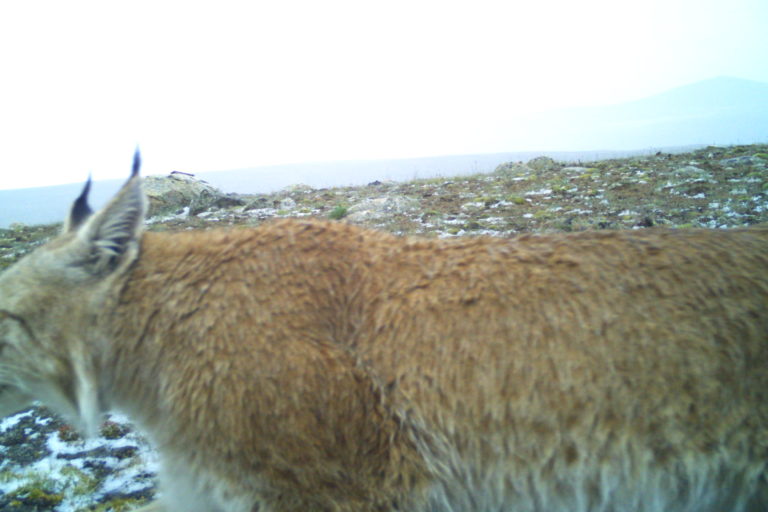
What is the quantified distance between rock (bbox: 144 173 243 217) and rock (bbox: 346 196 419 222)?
5290mm

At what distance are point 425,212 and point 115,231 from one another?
8.86 m

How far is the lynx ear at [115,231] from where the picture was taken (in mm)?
2496

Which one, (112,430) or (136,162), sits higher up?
(136,162)

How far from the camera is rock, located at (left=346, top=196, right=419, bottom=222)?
11.0 meters

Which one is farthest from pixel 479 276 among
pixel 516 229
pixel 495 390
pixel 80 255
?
pixel 516 229

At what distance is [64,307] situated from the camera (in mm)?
2455

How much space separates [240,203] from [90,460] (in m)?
12.0

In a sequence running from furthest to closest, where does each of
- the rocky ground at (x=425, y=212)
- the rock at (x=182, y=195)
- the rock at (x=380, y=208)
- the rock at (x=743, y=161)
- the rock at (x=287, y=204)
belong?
the rock at (x=182, y=195) → the rock at (x=287, y=204) → the rock at (x=743, y=161) → the rock at (x=380, y=208) → the rocky ground at (x=425, y=212)

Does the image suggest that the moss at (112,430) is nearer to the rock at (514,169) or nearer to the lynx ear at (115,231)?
the lynx ear at (115,231)

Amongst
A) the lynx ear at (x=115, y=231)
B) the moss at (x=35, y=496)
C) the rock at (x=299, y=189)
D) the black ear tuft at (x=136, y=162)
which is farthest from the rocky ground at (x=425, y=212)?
the black ear tuft at (x=136, y=162)

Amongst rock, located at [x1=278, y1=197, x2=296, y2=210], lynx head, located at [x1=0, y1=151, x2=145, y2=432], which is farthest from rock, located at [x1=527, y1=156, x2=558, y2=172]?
lynx head, located at [x1=0, y1=151, x2=145, y2=432]

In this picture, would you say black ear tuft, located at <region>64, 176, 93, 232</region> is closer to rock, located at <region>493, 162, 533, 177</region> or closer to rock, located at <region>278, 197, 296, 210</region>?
rock, located at <region>278, 197, 296, 210</region>

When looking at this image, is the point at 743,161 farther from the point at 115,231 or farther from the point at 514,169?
the point at 115,231

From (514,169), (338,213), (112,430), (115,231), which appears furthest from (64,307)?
(514,169)
